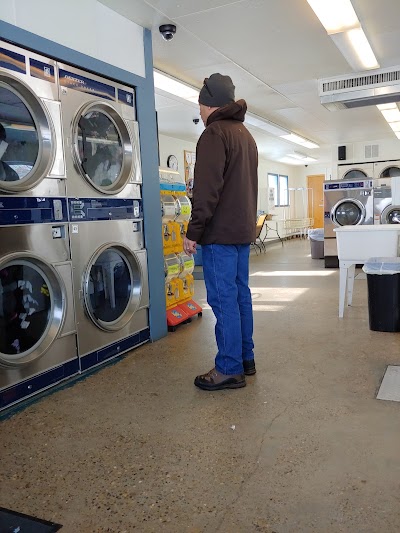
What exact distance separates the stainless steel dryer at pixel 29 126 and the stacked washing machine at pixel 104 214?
0.09 meters

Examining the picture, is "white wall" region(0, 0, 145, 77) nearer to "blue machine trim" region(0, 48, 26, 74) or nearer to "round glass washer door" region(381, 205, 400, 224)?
"blue machine trim" region(0, 48, 26, 74)

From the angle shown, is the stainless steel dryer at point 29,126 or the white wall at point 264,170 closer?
the stainless steel dryer at point 29,126

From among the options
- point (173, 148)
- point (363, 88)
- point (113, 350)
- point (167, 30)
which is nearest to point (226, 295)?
point (113, 350)

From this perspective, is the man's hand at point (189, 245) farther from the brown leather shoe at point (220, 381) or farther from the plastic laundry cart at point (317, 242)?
the plastic laundry cart at point (317, 242)

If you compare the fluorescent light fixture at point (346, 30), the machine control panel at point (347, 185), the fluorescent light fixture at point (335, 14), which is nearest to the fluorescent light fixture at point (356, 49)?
the fluorescent light fixture at point (346, 30)

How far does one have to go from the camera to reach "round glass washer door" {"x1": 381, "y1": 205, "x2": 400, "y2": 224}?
22.6 ft

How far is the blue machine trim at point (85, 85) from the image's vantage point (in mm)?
2660

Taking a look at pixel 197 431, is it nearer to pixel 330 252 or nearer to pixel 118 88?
pixel 118 88

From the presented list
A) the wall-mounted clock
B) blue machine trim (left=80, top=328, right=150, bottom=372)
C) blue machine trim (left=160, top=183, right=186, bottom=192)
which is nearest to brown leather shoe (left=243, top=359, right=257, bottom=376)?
blue machine trim (left=80, top=328, right=150, bottom=372)

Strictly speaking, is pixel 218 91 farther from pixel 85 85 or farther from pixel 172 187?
pixel 172 187

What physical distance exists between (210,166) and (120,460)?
1.49 metres

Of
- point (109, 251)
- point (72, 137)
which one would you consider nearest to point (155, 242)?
point (109, 251)

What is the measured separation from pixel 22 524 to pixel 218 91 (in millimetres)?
2200

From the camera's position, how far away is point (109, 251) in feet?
10.2
